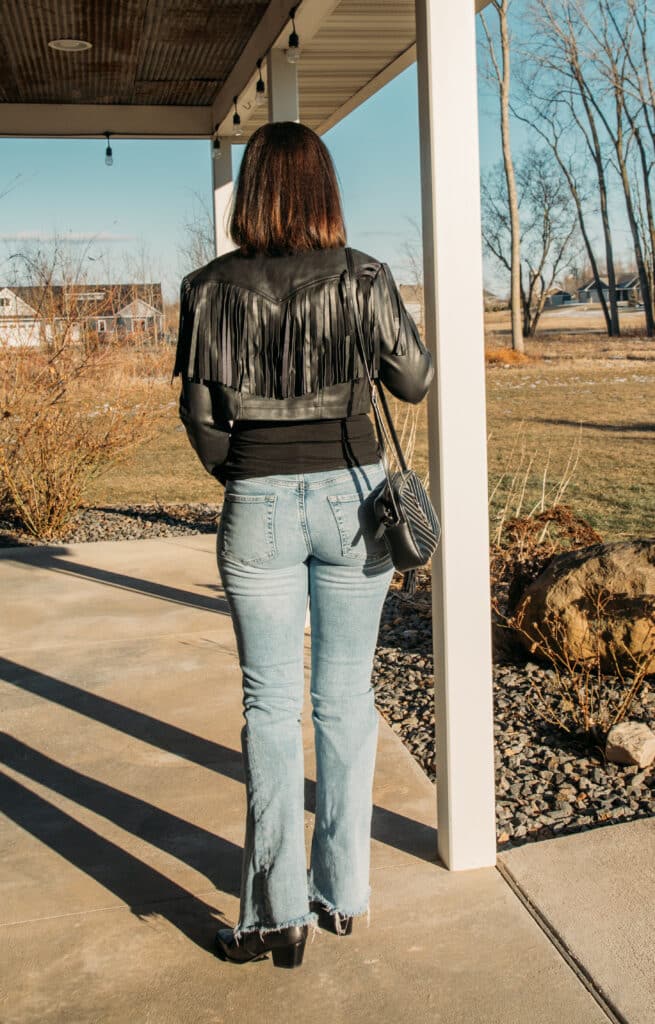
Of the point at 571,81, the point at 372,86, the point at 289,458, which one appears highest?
the point at 571,81

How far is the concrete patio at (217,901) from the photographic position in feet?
7.39

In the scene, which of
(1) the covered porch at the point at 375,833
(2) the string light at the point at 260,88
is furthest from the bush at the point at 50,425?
(1) the covered porch at the point at 375,833

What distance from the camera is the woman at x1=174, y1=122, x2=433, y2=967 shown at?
214cm

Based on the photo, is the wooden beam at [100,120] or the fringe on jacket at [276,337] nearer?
the fringe on jacket at [276,337]

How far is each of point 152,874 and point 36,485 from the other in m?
5.60

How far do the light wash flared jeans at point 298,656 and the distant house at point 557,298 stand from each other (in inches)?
1005

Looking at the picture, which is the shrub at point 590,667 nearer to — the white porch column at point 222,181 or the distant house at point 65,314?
the white porch column at point 222,181

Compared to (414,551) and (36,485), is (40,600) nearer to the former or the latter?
(36,485)

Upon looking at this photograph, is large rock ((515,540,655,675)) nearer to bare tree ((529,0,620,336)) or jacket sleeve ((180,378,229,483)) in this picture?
jacket sleeve ((180,378,229,483))

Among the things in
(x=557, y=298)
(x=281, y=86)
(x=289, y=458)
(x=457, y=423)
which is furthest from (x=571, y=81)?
(x=289, y=458)

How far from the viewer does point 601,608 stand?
13.3ft

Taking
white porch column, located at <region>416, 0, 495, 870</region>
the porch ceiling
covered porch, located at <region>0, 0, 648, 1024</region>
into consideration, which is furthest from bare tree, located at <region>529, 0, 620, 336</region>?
white porch column, located at <region>416, 0, 495, 870</region>

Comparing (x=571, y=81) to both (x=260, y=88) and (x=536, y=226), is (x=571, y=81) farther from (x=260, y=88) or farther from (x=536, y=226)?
(x=260, y=88)

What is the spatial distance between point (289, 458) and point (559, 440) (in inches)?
626
